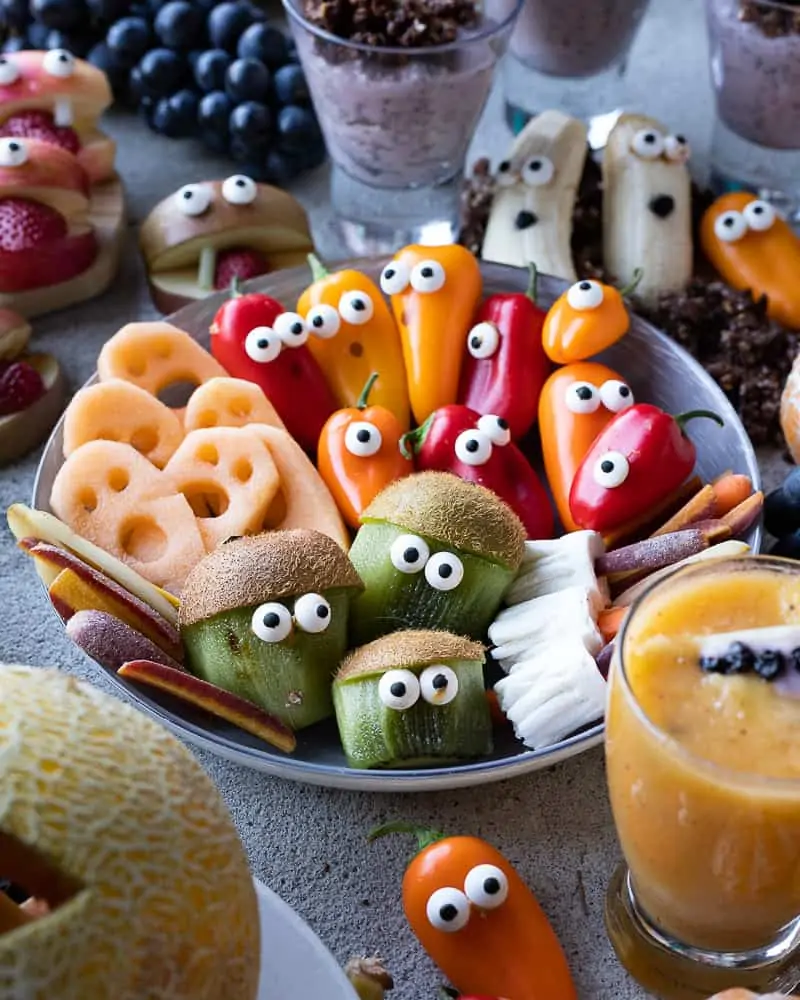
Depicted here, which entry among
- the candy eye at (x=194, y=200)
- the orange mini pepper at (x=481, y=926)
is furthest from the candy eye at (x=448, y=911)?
the candy eye at (x=194, y=200)

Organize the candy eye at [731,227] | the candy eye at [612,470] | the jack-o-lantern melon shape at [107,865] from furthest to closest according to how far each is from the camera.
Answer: the candy eye at [731,227], the candy eye at [612,470], the jack-o-lantern melon shape at [107,865]

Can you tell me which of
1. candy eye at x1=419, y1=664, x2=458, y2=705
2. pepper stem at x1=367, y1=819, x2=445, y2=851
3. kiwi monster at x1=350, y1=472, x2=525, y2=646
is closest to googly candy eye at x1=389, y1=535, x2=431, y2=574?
kiwi monster at x1=350, y1=472, x2=525, y2=646

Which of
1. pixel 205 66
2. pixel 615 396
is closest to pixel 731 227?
pixel 615 396

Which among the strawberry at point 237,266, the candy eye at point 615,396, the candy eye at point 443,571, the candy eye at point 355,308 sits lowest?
the strawberry at point 237,266

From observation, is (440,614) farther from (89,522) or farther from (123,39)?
(123,39)

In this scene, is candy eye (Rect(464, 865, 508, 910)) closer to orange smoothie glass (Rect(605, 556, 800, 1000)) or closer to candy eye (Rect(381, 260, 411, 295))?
orange smoothie glass (Rect(605, 556, 800, 1000))

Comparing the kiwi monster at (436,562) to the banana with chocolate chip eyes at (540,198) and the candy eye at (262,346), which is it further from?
the banana with chocolate chip eyes at (540,198)
